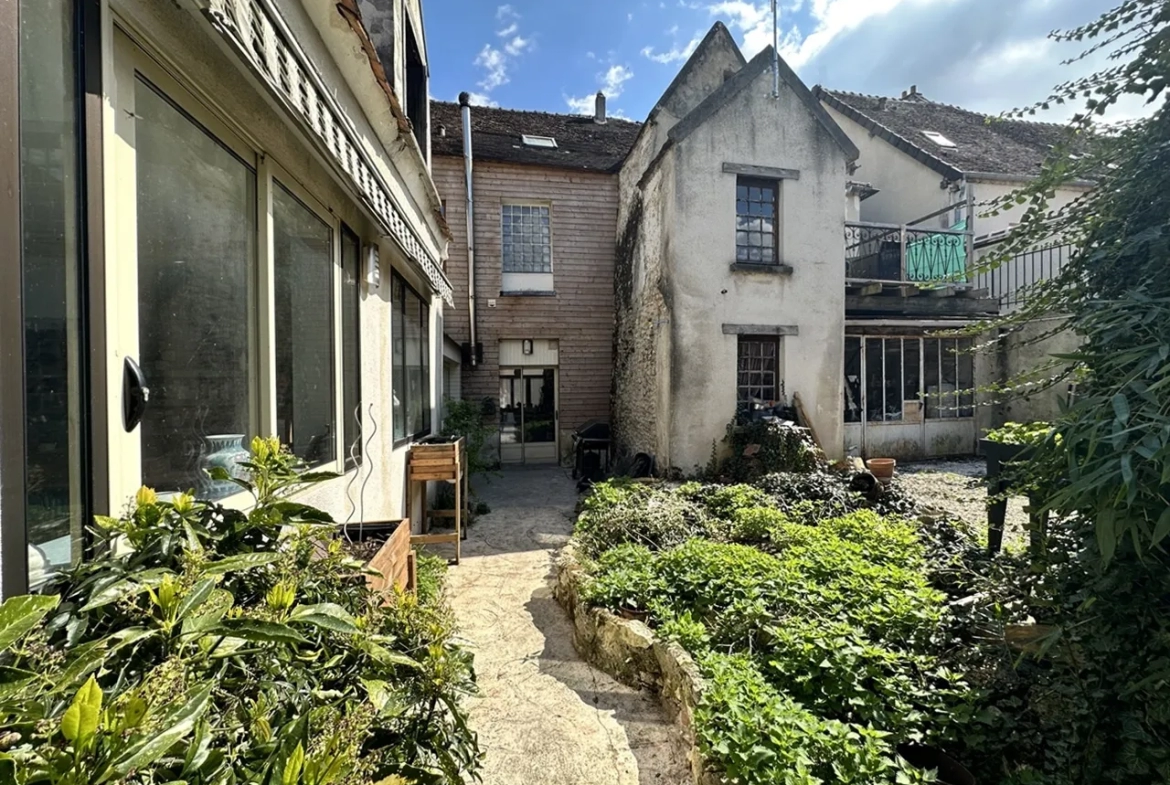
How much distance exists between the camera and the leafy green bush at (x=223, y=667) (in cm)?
78

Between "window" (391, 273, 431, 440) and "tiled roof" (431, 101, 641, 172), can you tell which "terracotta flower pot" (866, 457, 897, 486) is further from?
"tiled roof" (431, 101, 641, 172)

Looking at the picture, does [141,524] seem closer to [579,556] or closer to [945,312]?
[579,556]

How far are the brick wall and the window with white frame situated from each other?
5785 millimetres

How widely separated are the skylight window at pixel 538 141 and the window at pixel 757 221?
6319 mm

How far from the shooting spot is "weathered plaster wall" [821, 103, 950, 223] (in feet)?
41.2

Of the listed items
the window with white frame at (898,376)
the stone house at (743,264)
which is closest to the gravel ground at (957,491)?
the window with white frame at (898,376)

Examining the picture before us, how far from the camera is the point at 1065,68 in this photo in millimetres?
2467

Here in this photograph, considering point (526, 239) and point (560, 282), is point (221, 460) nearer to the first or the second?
point (560, 282)

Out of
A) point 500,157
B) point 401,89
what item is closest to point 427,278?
point 401,89

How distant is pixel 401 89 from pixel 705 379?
6485 millimetres

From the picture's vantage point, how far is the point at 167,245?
1886mm

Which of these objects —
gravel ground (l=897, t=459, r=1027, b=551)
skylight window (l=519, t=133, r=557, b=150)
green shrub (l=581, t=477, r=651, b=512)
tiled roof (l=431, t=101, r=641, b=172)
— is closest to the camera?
gravel ground (l=897, t=459, r=1027, b=551)

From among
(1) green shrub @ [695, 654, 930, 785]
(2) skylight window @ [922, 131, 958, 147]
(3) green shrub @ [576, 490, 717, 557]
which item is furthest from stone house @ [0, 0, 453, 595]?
(2) skylight window @ [922, 131, 958, 147]

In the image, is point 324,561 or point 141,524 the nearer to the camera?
point 141,524
